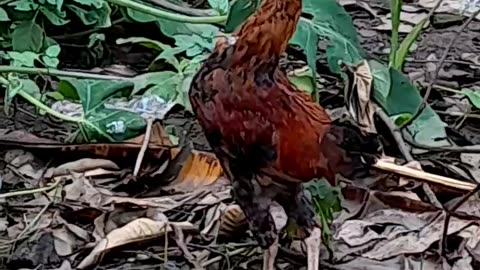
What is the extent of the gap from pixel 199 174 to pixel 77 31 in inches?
35.1

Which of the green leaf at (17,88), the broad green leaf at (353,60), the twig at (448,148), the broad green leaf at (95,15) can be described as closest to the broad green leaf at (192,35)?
the broad green leaf at (95,15)

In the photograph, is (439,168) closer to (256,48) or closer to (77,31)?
(256,48)

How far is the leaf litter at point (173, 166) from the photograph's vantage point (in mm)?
2189

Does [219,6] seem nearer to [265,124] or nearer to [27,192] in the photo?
[27,192]

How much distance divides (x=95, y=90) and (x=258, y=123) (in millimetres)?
820

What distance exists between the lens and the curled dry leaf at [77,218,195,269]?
2164mm

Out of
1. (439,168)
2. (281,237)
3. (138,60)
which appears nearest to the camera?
(281,237)

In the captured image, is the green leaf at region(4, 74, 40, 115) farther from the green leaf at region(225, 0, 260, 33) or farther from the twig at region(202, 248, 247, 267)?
the twig at region(202, 248, 247, 267)

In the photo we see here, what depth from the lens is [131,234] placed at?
2.21 meters

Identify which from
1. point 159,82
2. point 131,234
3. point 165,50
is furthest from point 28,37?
point 131,234

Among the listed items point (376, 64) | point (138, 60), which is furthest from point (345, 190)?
point (138, 60)

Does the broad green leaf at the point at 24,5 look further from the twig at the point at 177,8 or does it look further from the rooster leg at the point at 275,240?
the rooster leg at the point at 275,240

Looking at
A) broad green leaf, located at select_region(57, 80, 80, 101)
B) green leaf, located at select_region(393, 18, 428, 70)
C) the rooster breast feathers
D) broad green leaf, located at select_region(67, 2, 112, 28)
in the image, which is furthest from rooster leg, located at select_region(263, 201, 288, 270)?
broad green leaf, located at select_region(67, 2, 112, 28)

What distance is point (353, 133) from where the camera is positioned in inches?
74.1
